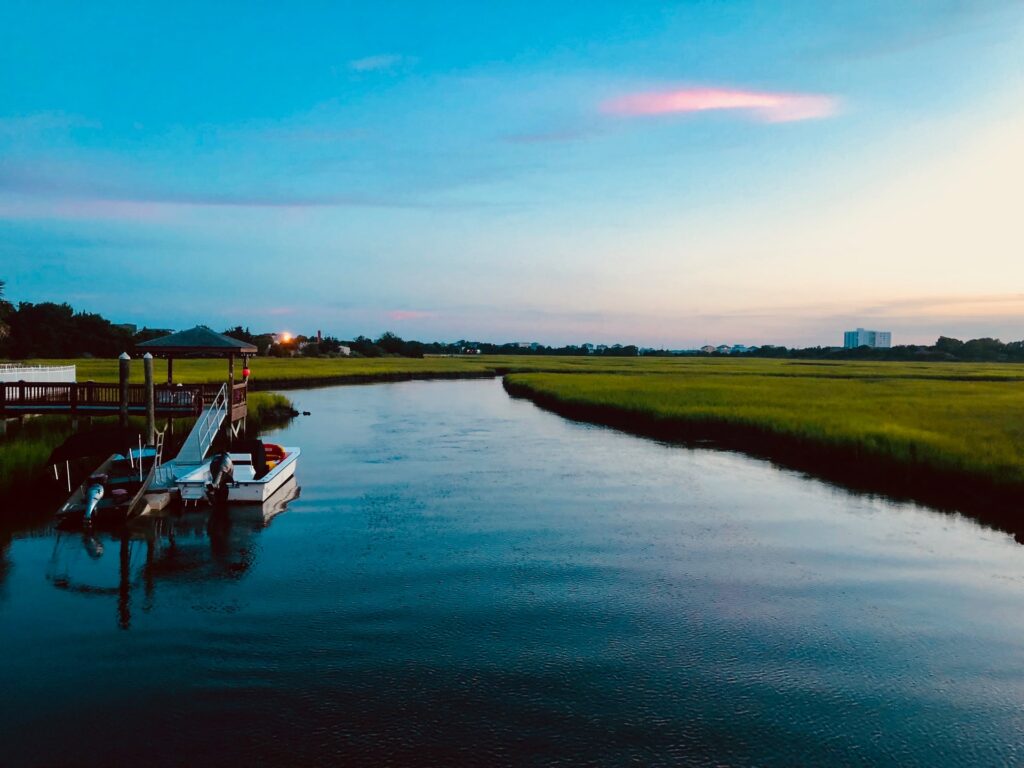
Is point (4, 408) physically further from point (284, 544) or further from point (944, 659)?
point (944, 659)

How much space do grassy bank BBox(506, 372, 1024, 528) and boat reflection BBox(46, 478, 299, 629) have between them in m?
19.7

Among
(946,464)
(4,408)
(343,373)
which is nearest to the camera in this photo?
(946,464)

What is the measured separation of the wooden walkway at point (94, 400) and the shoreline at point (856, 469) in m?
21.3

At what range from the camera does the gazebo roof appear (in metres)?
27.2

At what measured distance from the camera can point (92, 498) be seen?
59.9ft

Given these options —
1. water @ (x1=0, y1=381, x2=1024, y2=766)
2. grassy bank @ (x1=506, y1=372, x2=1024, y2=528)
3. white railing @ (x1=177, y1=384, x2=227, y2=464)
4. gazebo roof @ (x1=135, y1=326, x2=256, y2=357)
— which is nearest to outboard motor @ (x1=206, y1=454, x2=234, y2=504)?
water @ (x1=0, y1=381, x2=1024, y2=766)

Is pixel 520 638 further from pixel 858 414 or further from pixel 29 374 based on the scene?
pixel 858 414

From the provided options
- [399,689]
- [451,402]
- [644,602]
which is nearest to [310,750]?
[399,689]

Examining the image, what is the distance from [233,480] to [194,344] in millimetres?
8998

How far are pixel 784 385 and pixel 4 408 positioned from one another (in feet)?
178

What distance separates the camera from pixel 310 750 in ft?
27.1

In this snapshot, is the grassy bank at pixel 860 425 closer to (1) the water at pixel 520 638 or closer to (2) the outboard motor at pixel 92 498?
(1) the water at pixel 520 638

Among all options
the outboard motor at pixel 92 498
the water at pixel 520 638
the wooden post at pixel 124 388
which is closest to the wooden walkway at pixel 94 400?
the wooden post at pixel 124 388

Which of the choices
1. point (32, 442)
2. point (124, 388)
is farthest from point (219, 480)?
point (32, 442)
